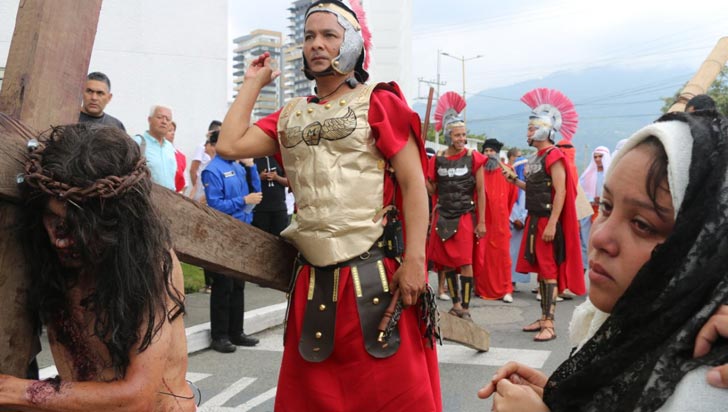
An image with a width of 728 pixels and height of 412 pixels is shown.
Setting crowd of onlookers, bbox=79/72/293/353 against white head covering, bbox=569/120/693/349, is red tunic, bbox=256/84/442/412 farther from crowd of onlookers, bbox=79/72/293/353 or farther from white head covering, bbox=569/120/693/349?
crowd of onlookers, bbox=79/72/293/353

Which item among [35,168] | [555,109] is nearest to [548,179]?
[555,109]

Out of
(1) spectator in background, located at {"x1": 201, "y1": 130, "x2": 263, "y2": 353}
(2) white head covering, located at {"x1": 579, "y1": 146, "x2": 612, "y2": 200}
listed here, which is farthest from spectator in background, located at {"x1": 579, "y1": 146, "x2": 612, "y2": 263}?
(1) spectator in background, located at {"x1": 201, "y1": 130, "x2": 263, "y2": 353}

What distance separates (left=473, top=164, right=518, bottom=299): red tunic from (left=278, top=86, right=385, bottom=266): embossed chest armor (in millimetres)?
5670

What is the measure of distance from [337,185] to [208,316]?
4.34 meters

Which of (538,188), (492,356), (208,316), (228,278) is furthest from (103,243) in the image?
(538,188)

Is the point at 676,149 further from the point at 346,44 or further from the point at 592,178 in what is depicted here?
the point at 592,178

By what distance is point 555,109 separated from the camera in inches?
279

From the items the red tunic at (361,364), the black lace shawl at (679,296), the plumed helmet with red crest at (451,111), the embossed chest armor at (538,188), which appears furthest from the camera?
the plumed helmet with red crest at (451,111)

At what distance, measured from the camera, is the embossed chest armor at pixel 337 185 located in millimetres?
2811

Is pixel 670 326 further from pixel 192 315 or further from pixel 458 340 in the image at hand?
pixel 192 315

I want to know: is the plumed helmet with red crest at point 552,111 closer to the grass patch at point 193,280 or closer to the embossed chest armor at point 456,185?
the embossed chest armor at point 456,185

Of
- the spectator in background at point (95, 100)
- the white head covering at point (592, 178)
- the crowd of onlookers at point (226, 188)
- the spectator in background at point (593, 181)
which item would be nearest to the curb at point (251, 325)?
the crowd of onlookers at point (226, 188)

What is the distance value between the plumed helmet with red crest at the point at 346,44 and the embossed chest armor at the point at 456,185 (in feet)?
14.2

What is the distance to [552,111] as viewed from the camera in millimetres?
7043
